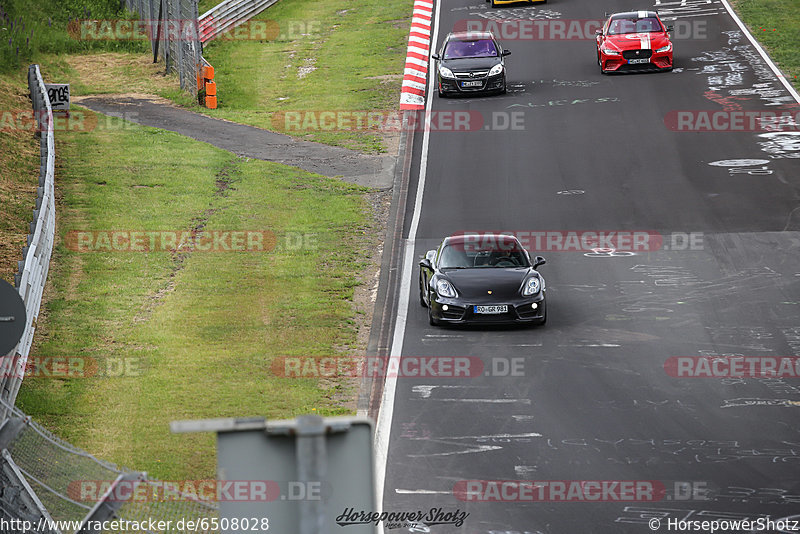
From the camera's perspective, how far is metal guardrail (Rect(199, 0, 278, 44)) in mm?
40969

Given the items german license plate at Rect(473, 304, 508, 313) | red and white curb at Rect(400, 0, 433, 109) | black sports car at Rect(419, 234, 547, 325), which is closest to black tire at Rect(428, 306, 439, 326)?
black sports car at Rect(419, 234, 547, 325)

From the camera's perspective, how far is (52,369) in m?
15.3

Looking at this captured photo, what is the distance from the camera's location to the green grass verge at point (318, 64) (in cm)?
3262

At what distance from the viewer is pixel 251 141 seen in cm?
2959

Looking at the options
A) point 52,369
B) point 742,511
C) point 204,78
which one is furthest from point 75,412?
point 204,78

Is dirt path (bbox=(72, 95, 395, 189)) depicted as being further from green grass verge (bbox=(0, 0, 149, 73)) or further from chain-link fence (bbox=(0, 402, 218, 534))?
chain-link fence (bbox=(0, 402, 218, 534))

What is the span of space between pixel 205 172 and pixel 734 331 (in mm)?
14321

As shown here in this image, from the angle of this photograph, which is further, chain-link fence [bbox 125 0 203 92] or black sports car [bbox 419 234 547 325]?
chain-link fence [bbox 125 0 203 92]

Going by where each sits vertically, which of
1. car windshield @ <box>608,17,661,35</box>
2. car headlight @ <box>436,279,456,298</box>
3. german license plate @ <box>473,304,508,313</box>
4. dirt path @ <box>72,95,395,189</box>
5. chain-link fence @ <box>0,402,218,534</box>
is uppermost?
chain-link fence @ <box>0,402,218,534</box>

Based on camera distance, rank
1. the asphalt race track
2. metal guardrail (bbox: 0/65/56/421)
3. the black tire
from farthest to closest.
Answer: the black tire < metal guardrail (bbox: 0/65/56/421) < the asphalt race track

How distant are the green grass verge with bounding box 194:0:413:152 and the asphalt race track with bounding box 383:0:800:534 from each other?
2963 mm

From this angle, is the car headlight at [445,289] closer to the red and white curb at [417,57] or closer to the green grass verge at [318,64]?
the green grass verge at [318,64]

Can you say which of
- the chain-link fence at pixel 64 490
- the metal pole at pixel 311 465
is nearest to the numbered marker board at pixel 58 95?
the chain-link fence at pixel 64 490

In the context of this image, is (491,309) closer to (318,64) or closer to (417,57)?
(417,57)
